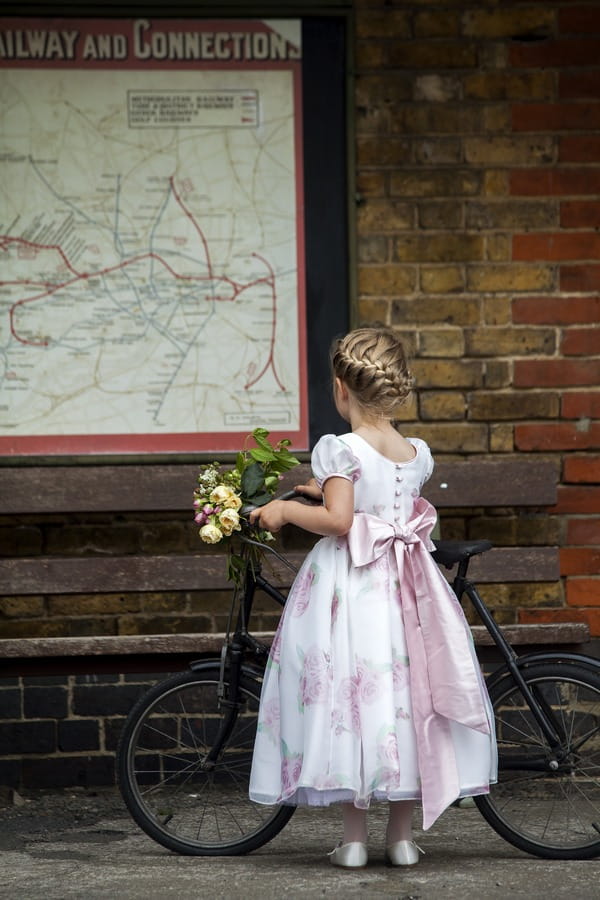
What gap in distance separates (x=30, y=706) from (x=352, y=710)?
1883mm

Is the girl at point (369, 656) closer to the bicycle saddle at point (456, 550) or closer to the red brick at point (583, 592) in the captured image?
the bicycle saddle at point (456, 550)

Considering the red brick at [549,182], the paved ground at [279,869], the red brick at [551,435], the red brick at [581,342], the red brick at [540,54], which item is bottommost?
the paved ground at [279,869]

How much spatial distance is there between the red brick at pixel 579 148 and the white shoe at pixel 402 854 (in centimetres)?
284

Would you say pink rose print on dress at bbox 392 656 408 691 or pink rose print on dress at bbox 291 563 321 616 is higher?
pink rose print on dress at bbox 291 563 321 616

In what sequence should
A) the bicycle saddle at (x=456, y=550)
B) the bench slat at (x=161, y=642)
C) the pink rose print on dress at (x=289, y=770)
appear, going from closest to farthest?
the pink rose print on dress at (x=289, y=770) → the bicycle saddle at (x=456, y=550) → the bench slat at (x=161, y=642)

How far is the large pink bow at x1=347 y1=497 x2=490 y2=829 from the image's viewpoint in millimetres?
3857

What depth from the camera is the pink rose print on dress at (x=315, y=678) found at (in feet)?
12.8

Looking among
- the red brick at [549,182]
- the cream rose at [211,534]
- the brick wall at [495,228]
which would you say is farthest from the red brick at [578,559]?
the cream rose at [211,534]

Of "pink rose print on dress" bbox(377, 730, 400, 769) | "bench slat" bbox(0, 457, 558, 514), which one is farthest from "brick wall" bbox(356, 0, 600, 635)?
"pink rose print on dress" bbox(377, 730, 400, 769)

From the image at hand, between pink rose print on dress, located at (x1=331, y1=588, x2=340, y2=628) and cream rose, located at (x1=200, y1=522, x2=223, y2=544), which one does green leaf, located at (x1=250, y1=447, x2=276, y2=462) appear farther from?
pink rose print on dress, located at (x1=331, y1=588, x2=340, y2=628)

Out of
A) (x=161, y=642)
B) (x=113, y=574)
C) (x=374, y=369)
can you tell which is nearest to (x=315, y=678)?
(x=374, y=369)

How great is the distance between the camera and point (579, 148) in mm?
5391

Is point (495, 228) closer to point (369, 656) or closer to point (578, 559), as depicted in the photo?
point (578, 559)

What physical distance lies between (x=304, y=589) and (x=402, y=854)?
85 cm
